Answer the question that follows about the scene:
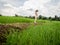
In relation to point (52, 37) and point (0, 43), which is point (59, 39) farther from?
point (0, 43)

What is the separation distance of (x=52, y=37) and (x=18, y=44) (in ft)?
8.16

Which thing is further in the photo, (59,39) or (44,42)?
(59,39)

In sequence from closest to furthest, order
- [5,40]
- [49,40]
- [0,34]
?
[49,40]
[5,40]
[0,34]

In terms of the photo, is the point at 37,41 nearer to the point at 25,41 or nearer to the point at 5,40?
the point at 25,41

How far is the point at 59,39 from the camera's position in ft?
40.4

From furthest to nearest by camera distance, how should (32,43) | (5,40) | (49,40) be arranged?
Answer: (5,40) → (49,40) → (32,43)

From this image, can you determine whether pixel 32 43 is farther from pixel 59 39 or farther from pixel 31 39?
pixel 59 39

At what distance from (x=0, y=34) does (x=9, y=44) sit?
273 centimetres

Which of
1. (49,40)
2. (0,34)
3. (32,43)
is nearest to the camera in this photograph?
(32,43)

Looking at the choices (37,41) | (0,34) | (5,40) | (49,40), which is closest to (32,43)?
(37,41)

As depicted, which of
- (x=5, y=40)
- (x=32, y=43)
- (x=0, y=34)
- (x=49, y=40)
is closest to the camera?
(x=32, y=43)

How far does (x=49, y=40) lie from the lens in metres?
11.9

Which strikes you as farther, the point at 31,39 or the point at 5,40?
the point at 5,40

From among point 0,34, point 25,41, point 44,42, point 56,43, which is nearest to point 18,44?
point 25,41
